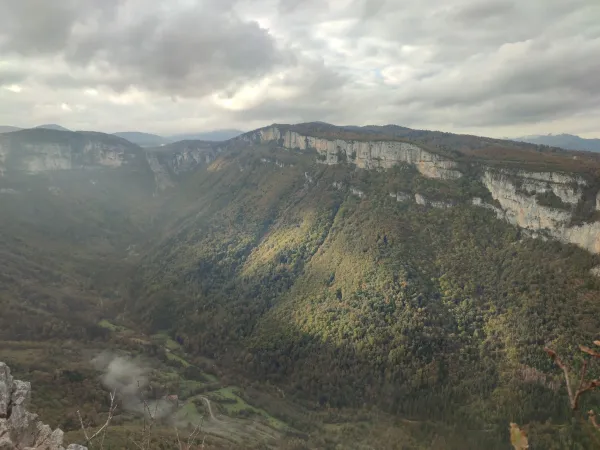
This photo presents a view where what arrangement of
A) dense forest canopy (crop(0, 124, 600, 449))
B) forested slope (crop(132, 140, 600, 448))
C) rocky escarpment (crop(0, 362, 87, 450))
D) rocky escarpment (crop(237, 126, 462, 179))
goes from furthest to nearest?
rocky escarpment (crop(237, 126, 462, 179)), forested slope (crop(132, 140, 600, 448)), dense forest canopy (crop(0, 124, 600, 449)), rocky escarpment (crop(0, 362, 87, 450))

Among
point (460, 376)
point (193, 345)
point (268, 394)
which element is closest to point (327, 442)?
point (268, 394)

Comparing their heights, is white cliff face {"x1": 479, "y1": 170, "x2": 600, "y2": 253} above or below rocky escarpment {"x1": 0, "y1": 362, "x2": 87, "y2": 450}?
above

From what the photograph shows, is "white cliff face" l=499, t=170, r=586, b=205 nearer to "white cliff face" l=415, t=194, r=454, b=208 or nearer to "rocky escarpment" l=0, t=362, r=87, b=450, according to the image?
"white cliff face" l=415, t=194, r=454, b=208

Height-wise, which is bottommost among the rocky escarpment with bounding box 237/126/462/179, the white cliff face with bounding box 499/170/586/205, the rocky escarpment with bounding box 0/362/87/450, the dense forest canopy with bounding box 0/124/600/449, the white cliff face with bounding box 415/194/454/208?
the dense forest canopy with bounding box 0/124/600/449

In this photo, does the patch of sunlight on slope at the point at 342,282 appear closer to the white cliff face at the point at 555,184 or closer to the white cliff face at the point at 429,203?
the white cliff face at the point at 429,203

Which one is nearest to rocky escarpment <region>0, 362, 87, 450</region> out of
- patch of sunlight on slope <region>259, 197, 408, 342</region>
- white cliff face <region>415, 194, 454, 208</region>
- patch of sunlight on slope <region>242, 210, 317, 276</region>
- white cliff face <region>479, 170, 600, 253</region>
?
patch of sunlight on slope <region>259, 197, 408, 342</region>

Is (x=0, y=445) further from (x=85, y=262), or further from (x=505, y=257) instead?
(x=85, y=262)

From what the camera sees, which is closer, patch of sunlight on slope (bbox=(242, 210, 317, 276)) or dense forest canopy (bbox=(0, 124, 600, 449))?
dense forest canopy (bbox=(0, 124, 600, 449))
